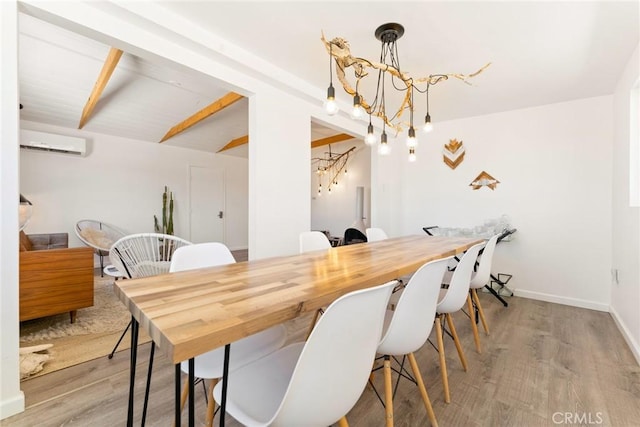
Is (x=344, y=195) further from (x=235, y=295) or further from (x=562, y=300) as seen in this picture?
(x=235, y=295)

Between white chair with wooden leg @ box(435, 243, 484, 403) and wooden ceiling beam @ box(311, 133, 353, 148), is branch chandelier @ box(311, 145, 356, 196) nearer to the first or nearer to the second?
wooden ceiling beam @ box(311, 133, 353, 148)

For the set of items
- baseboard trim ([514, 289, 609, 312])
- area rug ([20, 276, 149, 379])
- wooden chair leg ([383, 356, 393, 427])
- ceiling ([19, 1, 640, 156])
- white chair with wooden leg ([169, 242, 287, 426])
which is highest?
ceiling ([19, 1, 640, 156])

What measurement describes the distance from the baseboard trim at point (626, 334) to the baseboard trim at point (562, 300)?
0.45 ft

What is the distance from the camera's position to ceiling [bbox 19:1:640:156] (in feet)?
6.15

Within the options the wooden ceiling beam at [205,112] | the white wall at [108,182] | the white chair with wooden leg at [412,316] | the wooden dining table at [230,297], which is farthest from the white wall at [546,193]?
the white wall at [108,182]

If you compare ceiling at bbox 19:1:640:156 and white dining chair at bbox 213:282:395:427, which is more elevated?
ceiling at bbox 19:1:640:156

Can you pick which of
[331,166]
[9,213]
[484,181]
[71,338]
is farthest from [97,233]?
[484,181]

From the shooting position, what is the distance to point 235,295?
0.94 m

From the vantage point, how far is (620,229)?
268cm

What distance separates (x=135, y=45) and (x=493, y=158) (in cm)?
414

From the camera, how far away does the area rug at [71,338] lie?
6.18 feet

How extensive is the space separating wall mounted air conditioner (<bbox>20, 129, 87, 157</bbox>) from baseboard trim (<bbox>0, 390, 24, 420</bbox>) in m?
4.27

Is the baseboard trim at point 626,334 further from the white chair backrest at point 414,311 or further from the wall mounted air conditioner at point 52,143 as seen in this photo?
the wall mounted air conditioner at point 52,143

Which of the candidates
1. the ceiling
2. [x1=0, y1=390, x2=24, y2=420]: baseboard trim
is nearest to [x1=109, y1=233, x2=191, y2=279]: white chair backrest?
[x1=0, y1=390, x2=24, y2=420]: baseboard trim
